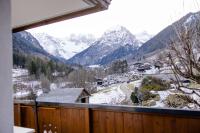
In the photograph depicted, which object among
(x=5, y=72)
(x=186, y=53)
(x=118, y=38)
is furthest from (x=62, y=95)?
(x=5, y=72)

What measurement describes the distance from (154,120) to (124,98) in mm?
1320

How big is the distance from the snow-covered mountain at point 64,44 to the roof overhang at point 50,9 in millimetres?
1605

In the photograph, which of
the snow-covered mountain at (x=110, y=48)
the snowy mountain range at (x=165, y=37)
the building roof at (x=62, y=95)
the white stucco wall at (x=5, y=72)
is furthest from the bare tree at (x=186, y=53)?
the white stucco wall at (x=5, y=72)

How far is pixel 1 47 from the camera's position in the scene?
109cm

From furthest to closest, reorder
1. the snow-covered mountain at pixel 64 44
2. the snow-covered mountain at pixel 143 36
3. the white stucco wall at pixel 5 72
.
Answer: the snow-covered mountain at pixel 64 44 → the snow-covered mountain at pixel 143 36 → the white stucco wall at pixel 5 72

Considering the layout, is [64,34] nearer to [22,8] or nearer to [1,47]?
[22,8]

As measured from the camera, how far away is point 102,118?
3.04 meters

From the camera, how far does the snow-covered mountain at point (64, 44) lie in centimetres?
460

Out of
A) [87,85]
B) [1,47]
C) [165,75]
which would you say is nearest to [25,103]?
[87,85]

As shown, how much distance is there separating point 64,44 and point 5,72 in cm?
378

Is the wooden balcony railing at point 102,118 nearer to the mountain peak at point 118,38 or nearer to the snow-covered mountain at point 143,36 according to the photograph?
the mountain peak at point 118,38

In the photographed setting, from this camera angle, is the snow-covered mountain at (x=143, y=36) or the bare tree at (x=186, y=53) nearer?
the bare tree at (x=186, y=53)

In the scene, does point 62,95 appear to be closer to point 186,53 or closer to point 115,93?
point 115,93

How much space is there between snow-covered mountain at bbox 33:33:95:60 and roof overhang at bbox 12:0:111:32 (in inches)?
63.2
